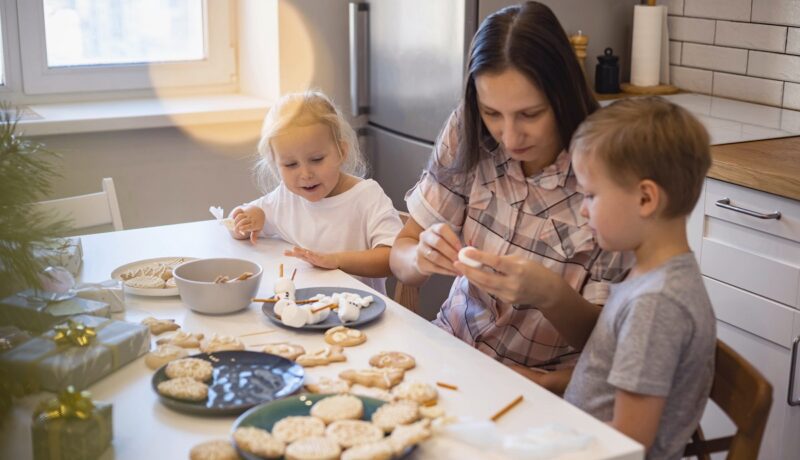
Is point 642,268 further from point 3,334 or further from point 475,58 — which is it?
point 3,334

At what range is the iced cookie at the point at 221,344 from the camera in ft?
4.66

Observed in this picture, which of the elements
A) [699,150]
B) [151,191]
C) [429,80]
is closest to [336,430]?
[699,150]

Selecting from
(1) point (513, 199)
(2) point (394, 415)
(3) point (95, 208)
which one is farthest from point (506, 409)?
(3) point (95, 208)

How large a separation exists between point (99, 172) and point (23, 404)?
2.00m

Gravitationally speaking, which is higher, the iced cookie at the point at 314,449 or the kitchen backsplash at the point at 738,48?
the kitchen backsplash at the point at 738,48

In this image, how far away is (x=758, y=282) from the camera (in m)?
2.27

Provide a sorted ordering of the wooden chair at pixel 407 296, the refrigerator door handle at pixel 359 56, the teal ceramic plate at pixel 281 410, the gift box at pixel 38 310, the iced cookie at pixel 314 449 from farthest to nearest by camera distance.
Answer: the refrigerator door handle at pixel 359 56 < the wooden chair at pixel 407 296 < the teal ceramic plate at pixel 281 410 < the iced cookie at pixel 314 449 < the gift box at pixel 38 310

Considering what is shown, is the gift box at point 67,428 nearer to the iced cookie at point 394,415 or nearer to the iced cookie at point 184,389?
the iced cookie at point 184,389

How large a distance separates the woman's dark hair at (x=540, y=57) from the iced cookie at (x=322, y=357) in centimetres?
57

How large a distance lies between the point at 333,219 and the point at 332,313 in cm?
61

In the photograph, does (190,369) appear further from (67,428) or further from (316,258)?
(316,258)

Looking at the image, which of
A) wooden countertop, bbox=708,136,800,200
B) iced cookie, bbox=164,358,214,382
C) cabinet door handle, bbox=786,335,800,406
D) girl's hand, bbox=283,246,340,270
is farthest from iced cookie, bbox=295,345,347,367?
cabinet door handle, bbox=786,335,800,406

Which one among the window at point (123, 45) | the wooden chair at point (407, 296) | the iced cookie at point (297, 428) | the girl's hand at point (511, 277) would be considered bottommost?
the wooden chair at point (407, 296)

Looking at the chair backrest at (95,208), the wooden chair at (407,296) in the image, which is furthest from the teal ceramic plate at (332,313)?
the chair backrest at (95,208)
